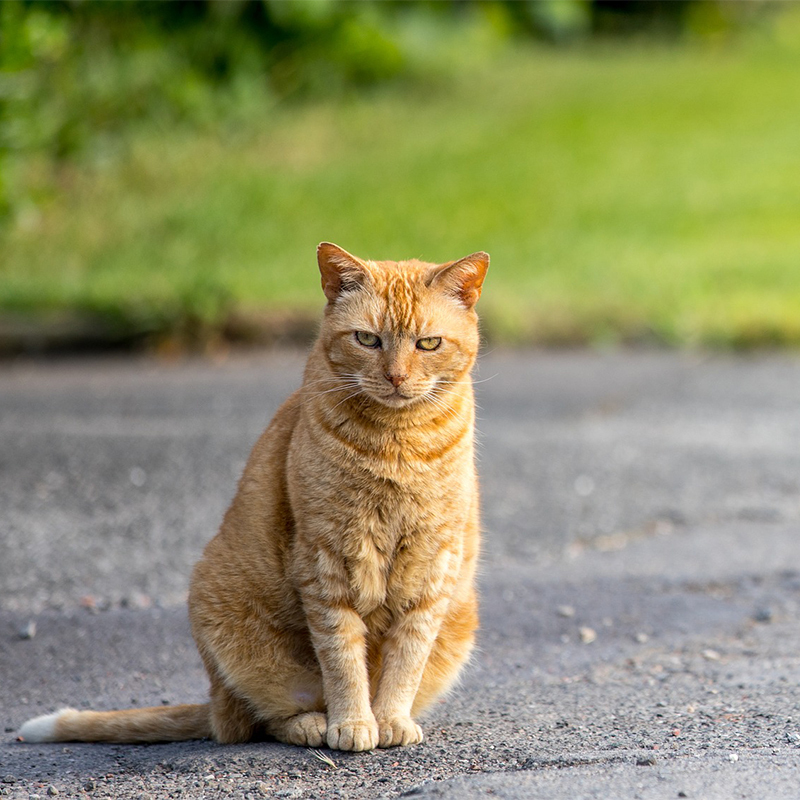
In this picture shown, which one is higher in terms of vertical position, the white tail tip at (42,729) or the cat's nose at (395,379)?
the cat's nose at (395,379)

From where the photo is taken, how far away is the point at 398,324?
113 inches

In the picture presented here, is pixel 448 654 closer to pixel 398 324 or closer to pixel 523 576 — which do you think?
pixel 398 324

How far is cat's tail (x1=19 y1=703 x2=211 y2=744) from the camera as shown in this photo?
10.1ft

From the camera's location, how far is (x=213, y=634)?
9.73ft

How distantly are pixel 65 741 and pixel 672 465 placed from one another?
10.7 ft

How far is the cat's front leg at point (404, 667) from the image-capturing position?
115 inches

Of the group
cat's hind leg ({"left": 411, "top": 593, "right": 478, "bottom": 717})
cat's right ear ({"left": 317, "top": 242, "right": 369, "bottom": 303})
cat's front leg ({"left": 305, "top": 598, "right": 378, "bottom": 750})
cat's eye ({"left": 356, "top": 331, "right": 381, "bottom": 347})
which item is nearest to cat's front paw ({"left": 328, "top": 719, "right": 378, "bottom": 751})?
cat's front leg ({"left": 305, "top": 598, "right": 378, "bottom": 750})

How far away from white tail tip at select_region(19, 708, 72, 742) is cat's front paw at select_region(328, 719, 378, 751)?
75 cm

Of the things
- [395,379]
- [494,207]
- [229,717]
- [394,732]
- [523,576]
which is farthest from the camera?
[494,207]

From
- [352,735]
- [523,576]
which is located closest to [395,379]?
[352,735]

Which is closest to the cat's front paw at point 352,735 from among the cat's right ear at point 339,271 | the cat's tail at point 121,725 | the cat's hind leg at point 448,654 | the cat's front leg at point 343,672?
the cat's front leg at point 343,672

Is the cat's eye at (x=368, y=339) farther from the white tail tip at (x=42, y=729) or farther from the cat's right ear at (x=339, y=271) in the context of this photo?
the white tail tip at (x=42, y=729)

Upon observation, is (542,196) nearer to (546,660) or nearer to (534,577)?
(534,577)

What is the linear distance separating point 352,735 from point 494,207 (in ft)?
23.7
